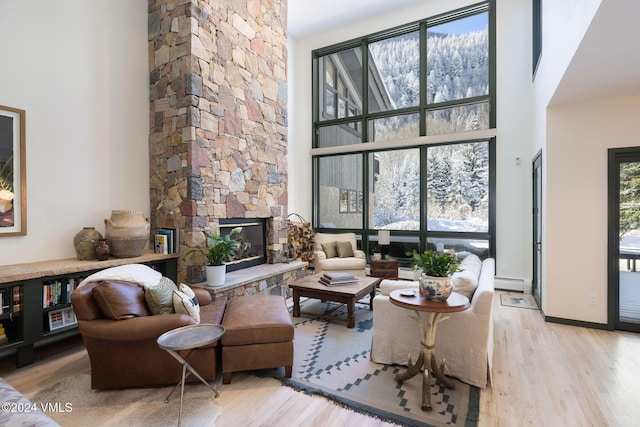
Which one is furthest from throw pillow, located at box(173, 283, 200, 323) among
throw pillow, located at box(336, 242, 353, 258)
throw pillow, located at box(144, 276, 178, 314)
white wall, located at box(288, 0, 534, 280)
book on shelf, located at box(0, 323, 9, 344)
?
white wall, located at box(288, 0, 534, 280)

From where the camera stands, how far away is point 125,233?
11.1 ft

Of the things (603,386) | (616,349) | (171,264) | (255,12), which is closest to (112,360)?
(171,264)

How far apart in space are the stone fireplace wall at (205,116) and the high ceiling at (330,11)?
1.19 meters

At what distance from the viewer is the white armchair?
5426 mm

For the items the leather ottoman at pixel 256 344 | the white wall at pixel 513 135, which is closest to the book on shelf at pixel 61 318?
the leather ottoman at pixel 256 344

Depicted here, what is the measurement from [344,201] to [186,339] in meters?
4.99

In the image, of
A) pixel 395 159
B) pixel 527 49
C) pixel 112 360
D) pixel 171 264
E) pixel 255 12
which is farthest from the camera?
pixel 395 159

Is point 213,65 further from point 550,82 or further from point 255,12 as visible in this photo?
point 550,82

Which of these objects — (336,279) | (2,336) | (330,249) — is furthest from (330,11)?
(2,336)

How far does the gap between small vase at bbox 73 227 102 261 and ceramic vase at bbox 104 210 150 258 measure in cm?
14

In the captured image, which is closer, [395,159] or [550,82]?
[550,82]

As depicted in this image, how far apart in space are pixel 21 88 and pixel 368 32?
5.57 meters

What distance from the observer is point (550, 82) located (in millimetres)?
3590

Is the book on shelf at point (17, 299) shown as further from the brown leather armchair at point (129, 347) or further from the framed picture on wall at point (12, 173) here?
the brown leather armchair at point (129, 347)
